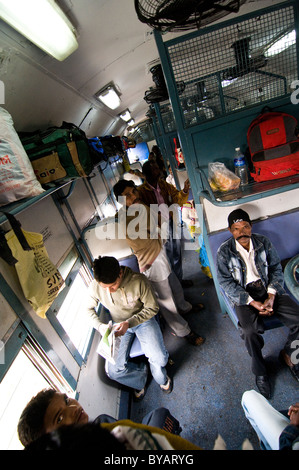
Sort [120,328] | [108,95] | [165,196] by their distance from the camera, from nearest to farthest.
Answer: [120,328], [165,196], [108,95]

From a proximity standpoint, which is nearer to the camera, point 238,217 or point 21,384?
point 21,384

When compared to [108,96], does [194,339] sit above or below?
below

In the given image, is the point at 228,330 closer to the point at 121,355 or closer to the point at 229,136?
the point at 121,355

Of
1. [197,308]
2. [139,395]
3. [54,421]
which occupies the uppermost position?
[54,421]

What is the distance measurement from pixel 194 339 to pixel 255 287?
4.04 feet

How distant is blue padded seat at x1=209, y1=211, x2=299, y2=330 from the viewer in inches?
104

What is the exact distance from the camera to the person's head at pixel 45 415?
1076mm

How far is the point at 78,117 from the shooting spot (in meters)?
3.79

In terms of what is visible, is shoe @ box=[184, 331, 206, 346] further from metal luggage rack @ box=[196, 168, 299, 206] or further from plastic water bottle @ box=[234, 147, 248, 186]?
plastic water bottle @ box=[234, 147, 248, 186]

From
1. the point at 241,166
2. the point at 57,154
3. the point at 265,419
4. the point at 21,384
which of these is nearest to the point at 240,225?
the point at 241,166

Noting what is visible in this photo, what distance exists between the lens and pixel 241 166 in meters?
2.47

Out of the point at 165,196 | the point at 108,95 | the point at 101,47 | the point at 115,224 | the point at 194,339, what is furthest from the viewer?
the point at 108,95

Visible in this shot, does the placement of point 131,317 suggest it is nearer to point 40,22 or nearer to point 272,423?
point 272,423

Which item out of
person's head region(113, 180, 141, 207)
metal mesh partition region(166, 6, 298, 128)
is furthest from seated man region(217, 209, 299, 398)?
metal mesh partition region(166, 6, 298, 128)
